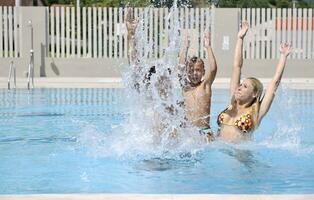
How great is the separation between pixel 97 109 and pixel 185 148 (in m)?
5.35

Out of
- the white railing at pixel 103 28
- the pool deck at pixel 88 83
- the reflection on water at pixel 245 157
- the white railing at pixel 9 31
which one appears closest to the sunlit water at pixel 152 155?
the reflection on water at pixel 245 157

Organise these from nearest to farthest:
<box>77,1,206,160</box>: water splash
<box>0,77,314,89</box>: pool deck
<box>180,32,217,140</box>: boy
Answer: <box>180,32,217,140</box>: boy → <box>77,1,206,160</box>: water splash → <box>0,77,314,89</box>: pool deck

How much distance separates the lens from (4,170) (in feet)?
20.0

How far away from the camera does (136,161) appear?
6.34 m

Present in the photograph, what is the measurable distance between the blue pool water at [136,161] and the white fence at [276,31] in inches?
377

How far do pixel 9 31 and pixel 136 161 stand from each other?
14323mm

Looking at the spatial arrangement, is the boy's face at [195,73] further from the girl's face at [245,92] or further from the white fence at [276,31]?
the white fence at [276,31]

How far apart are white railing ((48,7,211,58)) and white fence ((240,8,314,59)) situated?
1.38 m

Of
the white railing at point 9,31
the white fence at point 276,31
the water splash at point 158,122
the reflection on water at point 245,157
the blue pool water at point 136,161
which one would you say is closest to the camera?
the blue pool water at point 136,161

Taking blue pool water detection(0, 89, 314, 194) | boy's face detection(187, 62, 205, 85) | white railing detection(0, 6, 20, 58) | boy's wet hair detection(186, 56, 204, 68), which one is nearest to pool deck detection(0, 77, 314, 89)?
white railing detection(0, 6, 20, 58)

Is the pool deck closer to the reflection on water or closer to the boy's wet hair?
the reflection on water

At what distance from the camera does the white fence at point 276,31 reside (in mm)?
19828

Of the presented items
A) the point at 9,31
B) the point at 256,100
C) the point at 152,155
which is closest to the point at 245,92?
the point at 256,100

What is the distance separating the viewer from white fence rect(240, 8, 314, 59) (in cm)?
1983
